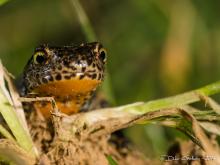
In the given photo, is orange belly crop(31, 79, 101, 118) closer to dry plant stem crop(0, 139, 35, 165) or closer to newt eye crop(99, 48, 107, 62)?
newt eye crop(99, 48, 107, 62)

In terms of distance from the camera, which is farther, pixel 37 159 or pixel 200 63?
pixel 200 63

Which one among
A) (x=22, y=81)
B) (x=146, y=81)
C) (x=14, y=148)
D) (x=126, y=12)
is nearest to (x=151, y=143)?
(x=22, y=81)

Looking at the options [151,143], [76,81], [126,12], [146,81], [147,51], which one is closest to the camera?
[76,81]

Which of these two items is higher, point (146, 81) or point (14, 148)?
point (146, 81)

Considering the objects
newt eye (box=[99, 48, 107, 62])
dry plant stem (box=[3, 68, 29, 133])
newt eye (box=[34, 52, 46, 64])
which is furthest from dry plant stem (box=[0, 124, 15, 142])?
newt eye (box=[99, 48, 107, 62])

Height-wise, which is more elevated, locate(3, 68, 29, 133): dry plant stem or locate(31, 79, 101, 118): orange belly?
locate(31, 79, 101, 118): orange belly

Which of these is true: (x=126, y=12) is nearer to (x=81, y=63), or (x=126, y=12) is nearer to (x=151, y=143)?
(x=151, y=143)

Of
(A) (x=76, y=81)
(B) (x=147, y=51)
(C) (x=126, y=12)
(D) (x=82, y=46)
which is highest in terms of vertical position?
(C) (x=126, y=12)

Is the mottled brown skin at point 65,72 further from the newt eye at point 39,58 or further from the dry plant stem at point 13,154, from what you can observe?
the dry plant stem at point 13,154

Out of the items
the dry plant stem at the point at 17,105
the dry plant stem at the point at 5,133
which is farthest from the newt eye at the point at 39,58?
the dry plant stem at the point at 5,133
